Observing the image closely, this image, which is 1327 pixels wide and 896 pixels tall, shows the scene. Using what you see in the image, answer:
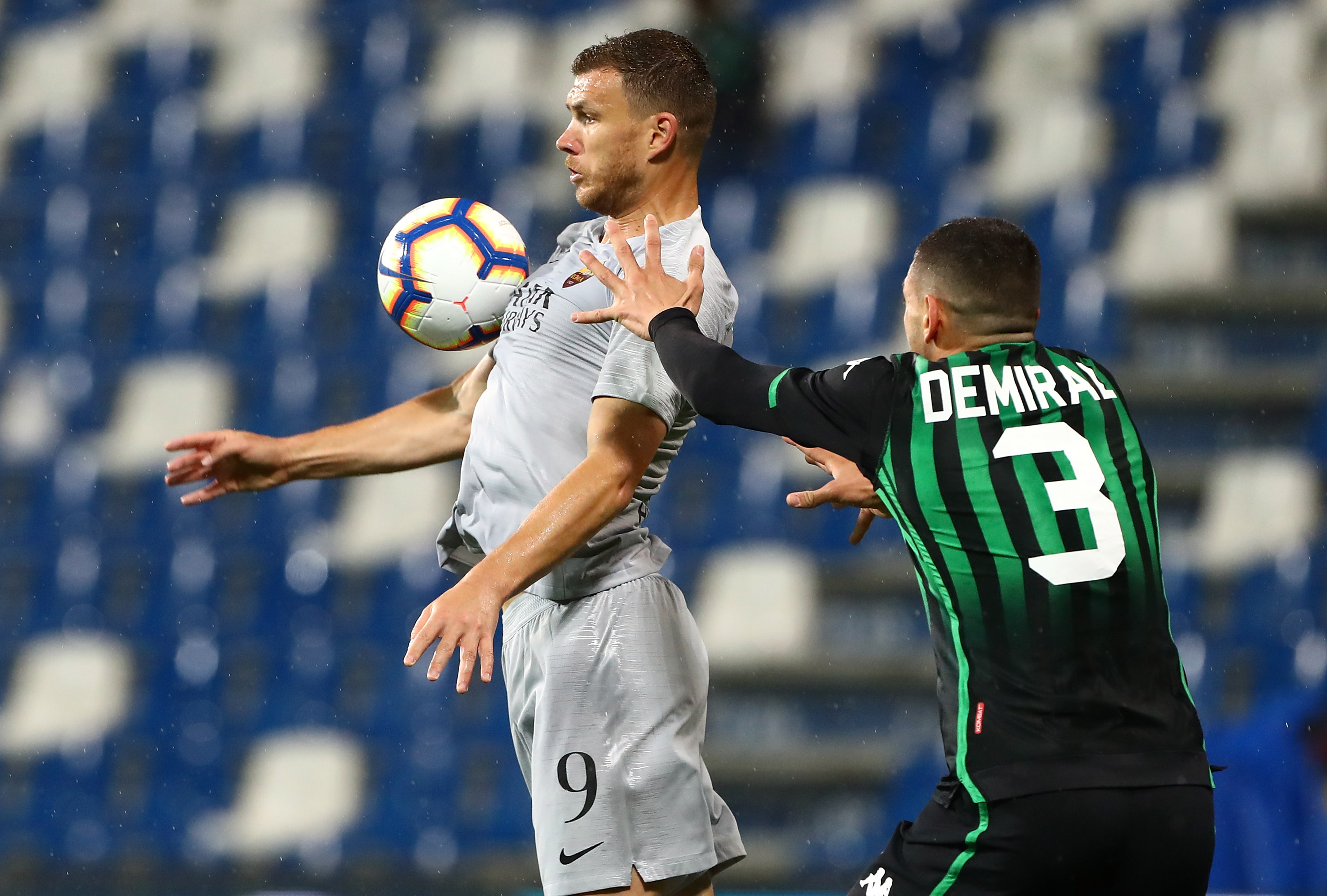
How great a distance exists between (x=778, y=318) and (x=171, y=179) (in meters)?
3.64

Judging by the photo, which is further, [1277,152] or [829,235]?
[829,235]

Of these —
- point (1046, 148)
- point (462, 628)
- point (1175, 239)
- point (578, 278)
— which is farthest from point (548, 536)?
point (1046, 148)

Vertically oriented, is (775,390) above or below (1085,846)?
above

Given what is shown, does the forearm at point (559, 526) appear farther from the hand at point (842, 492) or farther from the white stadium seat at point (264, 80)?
the white stadium seat at point (264, 80)

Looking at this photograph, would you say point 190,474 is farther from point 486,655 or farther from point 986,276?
point 986,276

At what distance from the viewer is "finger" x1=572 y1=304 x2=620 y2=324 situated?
2.34 meters

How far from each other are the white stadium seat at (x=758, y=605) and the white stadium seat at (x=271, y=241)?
2.89m

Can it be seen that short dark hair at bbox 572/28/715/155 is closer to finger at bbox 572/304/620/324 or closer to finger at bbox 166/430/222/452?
finger at bbox 572/304/620/324

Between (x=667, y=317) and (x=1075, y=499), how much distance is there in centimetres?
68

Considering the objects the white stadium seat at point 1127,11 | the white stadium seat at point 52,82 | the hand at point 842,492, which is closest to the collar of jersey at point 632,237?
the hand at point 842,492

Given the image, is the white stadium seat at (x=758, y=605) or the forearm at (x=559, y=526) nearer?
the forearm at (x=559, y=526)

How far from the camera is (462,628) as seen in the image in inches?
85.5

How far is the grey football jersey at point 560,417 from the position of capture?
2.55 meters

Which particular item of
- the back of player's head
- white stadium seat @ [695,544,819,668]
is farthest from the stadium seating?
the back of player's head
